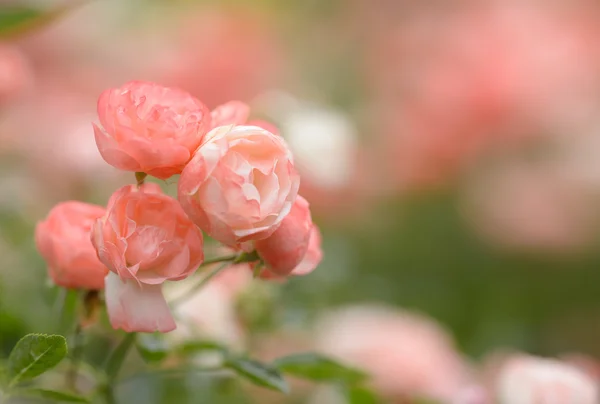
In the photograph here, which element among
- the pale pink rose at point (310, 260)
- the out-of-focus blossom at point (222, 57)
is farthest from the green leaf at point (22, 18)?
the out-of-focus blossom at point (222, 57)

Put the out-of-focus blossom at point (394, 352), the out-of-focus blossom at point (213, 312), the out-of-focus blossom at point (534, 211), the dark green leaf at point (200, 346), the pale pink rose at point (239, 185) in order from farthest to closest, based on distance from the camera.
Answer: the out-of-focus blossom at point (534, 211) < the out-of-focus blossom at point (394, 352) < the out-of-focus blossom at point (213, 312) < the dark green leaf at point (200, 346) < the pale pink rose at point (239, 185)

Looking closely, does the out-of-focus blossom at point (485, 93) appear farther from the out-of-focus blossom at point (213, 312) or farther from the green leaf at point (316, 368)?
the green leaf at point (316, 368)

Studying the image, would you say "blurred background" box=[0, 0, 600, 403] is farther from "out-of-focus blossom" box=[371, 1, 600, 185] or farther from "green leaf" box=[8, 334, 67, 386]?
"green leaf" box=[8, 334, 67, 386]

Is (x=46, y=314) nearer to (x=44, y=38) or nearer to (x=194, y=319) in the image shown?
(x=194, y=319)

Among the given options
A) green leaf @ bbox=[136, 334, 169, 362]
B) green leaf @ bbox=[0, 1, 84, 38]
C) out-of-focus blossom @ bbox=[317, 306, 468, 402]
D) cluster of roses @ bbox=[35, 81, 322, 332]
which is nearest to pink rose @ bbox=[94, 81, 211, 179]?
cluster of roses @ bbox=[35, 81, 322, 332]

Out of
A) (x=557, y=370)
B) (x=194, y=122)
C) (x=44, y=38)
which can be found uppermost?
(x=194, y=122)

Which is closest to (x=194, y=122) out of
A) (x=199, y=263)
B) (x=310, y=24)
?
(x=199, y=263)
